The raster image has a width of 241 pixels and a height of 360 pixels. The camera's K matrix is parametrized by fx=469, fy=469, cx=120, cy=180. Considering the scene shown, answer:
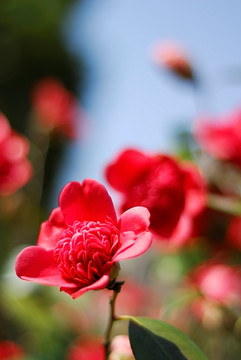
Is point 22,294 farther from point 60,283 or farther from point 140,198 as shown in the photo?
point 60,283

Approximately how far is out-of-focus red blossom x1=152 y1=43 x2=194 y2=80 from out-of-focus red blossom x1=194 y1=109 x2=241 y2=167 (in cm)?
18

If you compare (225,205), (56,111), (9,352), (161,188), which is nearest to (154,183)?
(161,188)

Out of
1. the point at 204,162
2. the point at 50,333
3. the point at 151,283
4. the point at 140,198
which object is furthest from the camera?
the point at 151,283

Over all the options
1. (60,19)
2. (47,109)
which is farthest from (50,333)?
(60,19)

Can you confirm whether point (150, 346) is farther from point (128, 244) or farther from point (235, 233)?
point (235, 233)

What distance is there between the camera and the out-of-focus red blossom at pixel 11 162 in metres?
0.73

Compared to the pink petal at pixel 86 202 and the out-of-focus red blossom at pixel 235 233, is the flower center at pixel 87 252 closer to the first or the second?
the pink petal at pixel 86 202

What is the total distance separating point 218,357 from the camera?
79 cm

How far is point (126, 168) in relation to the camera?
546 millimetres

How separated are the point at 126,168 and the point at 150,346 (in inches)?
9.2

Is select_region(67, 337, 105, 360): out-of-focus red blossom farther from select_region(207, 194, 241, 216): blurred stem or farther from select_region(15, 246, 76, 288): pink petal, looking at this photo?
select_region(15, 246, 76, 288): pink petal

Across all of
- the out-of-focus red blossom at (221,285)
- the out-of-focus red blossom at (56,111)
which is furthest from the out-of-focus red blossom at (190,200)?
the out-of-focus red blossom at (56,111)

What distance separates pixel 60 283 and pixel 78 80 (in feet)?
20.2

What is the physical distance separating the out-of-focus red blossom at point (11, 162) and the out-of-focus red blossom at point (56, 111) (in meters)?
0.58
